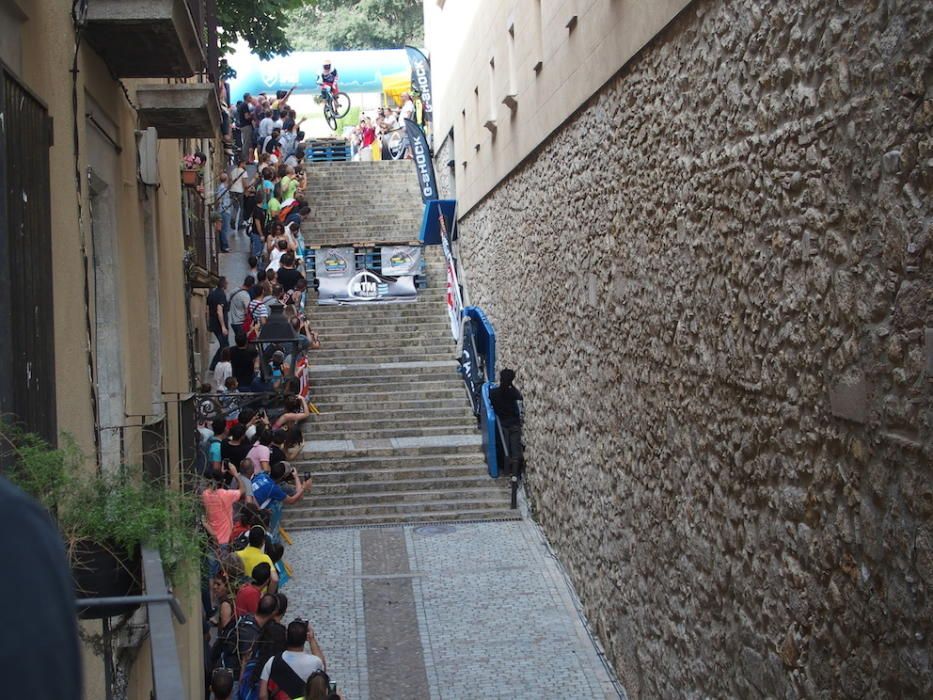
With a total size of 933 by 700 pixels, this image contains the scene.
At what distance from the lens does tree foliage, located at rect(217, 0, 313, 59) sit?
51.7 ft

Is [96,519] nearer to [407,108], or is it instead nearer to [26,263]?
[26,263]

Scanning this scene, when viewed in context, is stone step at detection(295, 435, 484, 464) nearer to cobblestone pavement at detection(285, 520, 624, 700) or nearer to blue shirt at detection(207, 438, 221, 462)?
cobblestone pavement at detection(285, 520, 624, 700)

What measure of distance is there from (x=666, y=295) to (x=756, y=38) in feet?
8.06

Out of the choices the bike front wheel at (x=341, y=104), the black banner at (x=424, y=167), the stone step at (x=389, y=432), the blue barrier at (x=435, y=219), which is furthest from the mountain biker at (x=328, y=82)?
the stone step at (x=389, y=432)

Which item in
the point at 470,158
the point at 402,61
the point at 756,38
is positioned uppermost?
the point at 402,61

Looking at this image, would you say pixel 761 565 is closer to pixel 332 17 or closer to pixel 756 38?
pixel 756 38

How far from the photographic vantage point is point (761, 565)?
6.52 meters

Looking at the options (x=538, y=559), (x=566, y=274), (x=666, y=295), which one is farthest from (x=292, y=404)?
(x=666, y=295)

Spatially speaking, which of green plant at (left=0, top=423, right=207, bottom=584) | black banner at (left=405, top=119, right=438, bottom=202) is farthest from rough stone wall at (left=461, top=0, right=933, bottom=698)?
→ black banner at (left=405, top=119, right=438, bottom=202)

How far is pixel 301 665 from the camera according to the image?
828 centimetres

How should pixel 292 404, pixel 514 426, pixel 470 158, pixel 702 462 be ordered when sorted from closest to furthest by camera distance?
pixel 702 462 < pixel 514 426 < pixel 292 404 < pixel 470 158

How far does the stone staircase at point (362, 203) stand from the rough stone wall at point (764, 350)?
14.3 meters

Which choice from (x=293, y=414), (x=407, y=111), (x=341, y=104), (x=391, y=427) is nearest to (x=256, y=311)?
(x=293, y=414)

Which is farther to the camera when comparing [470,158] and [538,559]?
[470,158]
